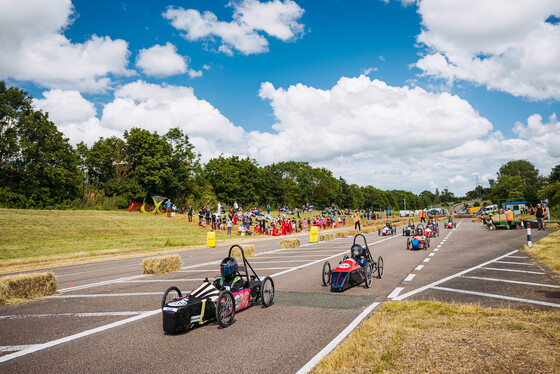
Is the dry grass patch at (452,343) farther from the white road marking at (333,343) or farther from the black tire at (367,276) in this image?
the black tire at (367,276)

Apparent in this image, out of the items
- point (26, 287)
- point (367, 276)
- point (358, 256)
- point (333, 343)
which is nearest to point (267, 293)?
point (333, 343)

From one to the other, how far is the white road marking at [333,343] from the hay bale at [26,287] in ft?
26.4

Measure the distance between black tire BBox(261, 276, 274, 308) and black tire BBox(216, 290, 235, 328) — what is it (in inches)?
36.8

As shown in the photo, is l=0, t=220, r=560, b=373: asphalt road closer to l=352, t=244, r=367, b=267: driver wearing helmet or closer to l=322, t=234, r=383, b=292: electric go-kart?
l=322, t=234, r=383, b=292: electric go-kart

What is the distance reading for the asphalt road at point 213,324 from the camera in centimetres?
440

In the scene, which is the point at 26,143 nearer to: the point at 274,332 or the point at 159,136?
the point at 159,136

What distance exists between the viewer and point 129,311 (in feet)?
23.1

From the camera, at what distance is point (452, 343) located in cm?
452

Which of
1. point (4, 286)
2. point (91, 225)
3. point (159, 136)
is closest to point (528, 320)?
point (4, 286)

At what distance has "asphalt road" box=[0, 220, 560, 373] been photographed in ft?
14.4

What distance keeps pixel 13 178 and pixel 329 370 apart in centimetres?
5202

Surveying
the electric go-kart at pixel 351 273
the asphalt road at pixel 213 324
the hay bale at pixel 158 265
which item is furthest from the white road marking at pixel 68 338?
the hay bale at pixel 158 265

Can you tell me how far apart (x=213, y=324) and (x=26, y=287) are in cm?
591

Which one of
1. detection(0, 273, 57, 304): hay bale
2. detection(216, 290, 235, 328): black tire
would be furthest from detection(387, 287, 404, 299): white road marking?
detection(0, 273, 57, 304): hay bale
